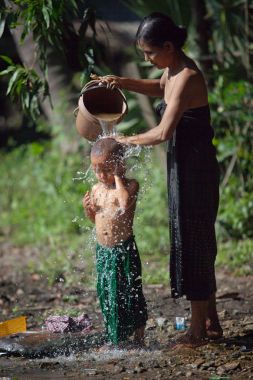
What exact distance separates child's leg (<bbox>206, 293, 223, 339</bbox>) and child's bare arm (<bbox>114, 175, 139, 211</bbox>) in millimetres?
751

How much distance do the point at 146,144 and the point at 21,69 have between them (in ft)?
4.80

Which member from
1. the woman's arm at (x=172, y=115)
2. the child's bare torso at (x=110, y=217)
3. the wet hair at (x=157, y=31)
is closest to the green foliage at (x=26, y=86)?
the child's bare torso at (x=110, y=217)

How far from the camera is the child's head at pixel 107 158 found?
16.5ft

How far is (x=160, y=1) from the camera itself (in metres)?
9.01

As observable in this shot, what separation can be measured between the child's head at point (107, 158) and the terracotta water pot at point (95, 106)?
0.17 meters

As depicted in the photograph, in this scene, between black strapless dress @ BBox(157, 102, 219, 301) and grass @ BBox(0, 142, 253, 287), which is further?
grass @ BBox(0, 142, 253, 287)

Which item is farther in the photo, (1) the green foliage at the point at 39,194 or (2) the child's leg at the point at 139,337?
(1) the green foliage at the point at 39,194

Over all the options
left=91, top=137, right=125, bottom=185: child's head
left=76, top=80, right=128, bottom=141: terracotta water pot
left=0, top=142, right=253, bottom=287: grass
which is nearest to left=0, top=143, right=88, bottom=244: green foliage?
left=0, top=142, right=253, bottom=287: grass

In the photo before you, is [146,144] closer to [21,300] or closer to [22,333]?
[22,333]

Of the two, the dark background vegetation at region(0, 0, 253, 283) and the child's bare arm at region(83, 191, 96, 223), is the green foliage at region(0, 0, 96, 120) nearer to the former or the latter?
the dark background vegetation at region(0, 0, 253, 283)

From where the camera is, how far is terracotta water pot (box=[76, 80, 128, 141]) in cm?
521

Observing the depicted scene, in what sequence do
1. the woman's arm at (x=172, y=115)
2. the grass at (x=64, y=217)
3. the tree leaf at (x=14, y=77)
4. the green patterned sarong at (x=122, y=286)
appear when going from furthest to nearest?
the grass at (x=64, y=217) < the tree leaf at (x=14, y=77) < the green patterned sarong at (x=122, y=286) < the woman's arm at (x=172, y=115)

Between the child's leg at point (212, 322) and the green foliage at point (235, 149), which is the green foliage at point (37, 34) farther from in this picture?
the green foliage at point (235, 149)

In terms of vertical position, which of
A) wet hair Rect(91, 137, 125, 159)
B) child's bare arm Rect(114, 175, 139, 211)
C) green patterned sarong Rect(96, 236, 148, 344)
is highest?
wet hair Rect(91, 137, 125, 159)
